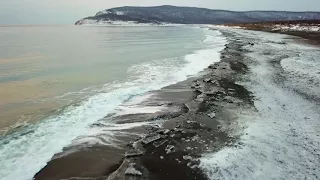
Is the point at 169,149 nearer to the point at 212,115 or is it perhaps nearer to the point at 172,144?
the point at 172,144

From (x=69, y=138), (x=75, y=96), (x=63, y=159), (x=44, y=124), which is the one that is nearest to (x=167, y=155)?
(x=63, y=159)

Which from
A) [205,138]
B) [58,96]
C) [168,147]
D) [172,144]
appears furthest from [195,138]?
[58,96]

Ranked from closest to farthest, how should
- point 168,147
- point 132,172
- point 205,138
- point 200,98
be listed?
point 132,172 < point 168,147 < point 205,138 < point 200,98

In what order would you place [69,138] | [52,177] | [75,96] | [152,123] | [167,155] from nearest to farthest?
[52,177] → [167,155] → [69,138] → [152,123] → [75,96]

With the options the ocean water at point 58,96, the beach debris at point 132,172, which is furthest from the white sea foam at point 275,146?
the ocean water at point 58,96

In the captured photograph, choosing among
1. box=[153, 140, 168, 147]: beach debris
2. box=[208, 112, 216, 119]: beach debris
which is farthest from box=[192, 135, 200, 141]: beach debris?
box=[208, 112, 216, 119]: beach debris

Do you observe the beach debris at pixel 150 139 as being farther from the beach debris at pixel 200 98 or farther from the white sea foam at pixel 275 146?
the beach debris at pixel 200 98

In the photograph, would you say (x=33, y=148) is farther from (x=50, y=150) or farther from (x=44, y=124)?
(x=44, y=124)
